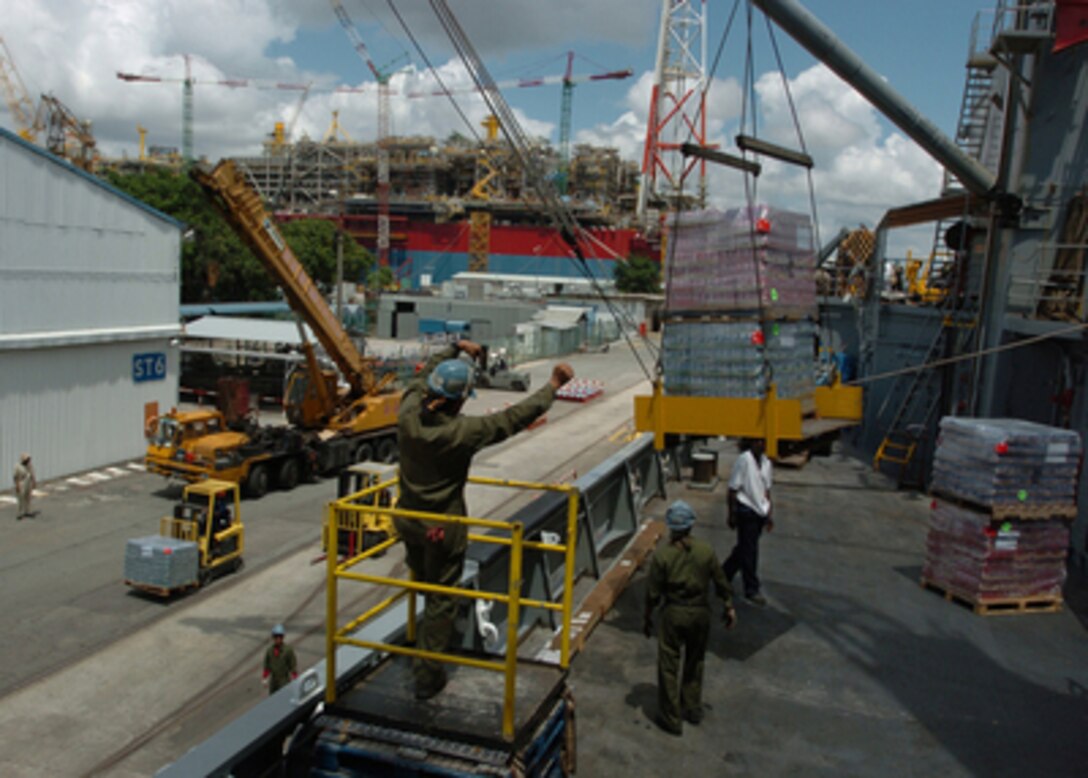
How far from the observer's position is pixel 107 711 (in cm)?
1055

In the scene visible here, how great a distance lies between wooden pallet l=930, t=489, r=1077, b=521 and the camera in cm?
879

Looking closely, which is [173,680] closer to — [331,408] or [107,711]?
[107,711]

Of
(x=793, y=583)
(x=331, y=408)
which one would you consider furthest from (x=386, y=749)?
(x=331, y=408)

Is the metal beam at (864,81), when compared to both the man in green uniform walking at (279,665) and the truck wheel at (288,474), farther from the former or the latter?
the truck wheel at (288,474)

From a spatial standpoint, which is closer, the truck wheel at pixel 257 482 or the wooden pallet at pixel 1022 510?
the wooden pallet at pixel 1022 510

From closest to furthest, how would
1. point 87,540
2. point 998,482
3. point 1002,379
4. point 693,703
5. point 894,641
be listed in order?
point 693,703
point 894,641
point 998,482
point 1002,379
point 87,540

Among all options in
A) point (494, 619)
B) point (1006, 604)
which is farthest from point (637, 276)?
point (494, 619)

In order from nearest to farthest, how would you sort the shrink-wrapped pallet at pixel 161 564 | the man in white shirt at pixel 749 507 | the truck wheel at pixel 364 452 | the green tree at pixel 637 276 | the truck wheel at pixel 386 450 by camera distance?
the man in white shirt at pixel 749 507
the shrink-wrapped pallet at pixel 161 564
the truck wheel at pixel 364 452
the truck wheel at pixel 386 450
the green tree at pixel 637 276

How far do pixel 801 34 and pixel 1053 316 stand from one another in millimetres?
9393

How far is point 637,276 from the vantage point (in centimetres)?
7150

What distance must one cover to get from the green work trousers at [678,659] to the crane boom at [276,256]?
1621 centimetres

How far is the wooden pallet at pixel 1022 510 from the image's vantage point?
8.79m

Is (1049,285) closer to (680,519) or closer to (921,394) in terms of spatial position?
(921,394)

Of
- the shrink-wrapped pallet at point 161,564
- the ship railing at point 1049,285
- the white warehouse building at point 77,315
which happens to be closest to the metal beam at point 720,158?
the ship railing at point 1049,285
